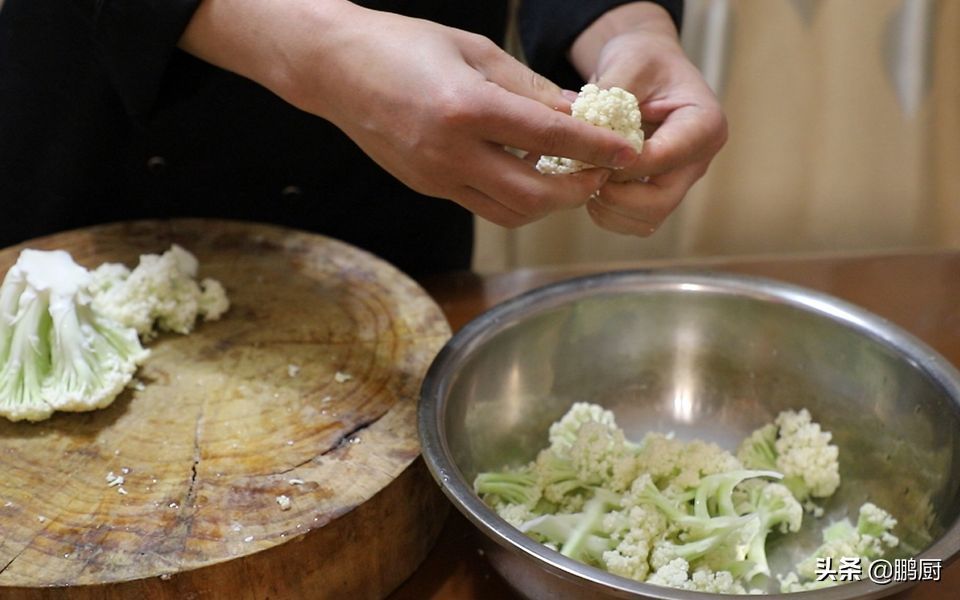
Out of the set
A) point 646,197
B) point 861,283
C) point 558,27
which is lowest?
point 861,283

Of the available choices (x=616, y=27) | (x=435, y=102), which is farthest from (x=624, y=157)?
(x=616, y=27)

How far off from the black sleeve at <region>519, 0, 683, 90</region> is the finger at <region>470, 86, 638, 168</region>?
385 mm

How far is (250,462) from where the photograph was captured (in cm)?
91

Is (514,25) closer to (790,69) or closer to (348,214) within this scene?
(348,214)

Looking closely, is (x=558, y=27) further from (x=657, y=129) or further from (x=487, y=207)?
(x=487, y=207)

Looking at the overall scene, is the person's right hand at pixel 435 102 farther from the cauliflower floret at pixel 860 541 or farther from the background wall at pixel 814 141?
the background wall at pixel 814 141

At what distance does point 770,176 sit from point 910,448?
41.8 inches

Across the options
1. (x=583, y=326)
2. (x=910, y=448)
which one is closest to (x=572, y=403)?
(x=583, y=326)

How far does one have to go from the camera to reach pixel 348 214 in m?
1.35

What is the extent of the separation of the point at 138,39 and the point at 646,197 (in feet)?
1.81

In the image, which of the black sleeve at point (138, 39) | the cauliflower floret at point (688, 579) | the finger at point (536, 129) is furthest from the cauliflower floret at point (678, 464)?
the black sleeve at point (138, 39)

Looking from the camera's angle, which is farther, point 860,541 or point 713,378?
point 713,378

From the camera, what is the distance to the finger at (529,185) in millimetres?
837

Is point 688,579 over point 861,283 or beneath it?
beneath
